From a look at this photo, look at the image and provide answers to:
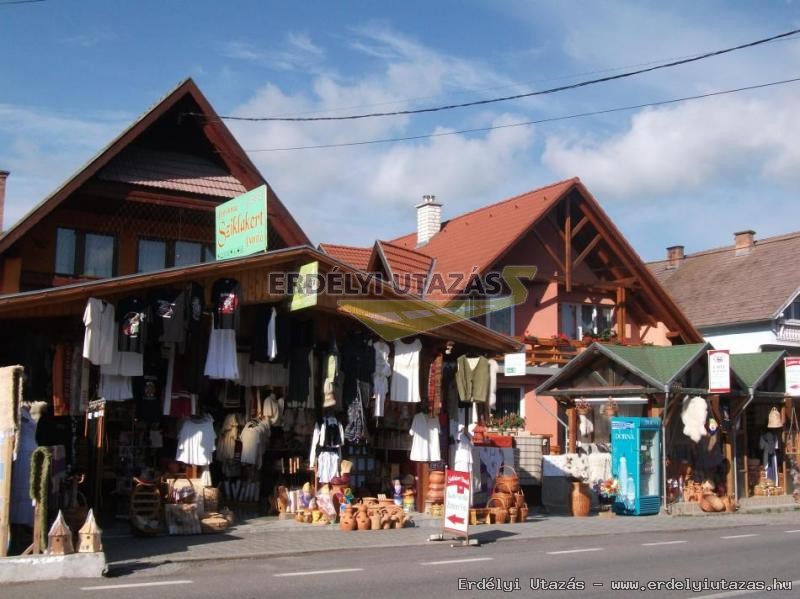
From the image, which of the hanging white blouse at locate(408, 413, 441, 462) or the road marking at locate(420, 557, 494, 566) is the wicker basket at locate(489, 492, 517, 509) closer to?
the hanging white blouse at locate(408, 413, 441, 462)

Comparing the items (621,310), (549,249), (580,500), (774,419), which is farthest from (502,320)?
(580,500)

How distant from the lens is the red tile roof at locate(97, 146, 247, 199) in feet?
63.6

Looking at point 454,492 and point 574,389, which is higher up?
point 574,389

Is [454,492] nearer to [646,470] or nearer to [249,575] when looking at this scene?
[249,575]

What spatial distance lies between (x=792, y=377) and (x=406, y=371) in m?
12.5

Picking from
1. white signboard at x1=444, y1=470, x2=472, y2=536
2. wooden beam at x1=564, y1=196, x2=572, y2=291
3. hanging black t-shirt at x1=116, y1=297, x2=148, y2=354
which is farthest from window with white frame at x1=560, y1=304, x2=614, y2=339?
hanging black t-shirt at x1=116, y1=297, x2=148, y2=354

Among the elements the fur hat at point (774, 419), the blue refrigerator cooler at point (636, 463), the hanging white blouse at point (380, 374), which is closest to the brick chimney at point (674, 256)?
the fur hat at point (774, 419)

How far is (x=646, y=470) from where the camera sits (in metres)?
19.6

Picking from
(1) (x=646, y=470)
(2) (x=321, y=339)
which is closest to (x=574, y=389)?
(1) (x=646, y=470)

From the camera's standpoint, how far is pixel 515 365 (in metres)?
23.9

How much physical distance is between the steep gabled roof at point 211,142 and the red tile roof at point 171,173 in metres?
0.30

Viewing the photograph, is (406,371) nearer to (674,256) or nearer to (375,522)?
(375,522)

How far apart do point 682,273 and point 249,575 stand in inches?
1374

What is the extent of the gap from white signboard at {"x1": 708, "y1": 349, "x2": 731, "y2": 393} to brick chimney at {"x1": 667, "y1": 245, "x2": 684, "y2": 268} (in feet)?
77.2
